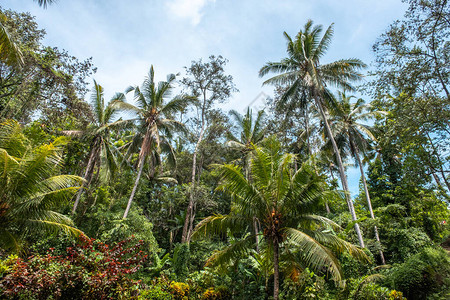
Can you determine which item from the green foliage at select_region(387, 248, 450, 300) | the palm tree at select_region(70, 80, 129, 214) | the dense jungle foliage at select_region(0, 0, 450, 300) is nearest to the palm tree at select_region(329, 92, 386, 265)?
the dense jungle foliage at select_region(0, 0, 450, 300)

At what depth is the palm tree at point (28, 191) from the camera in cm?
668

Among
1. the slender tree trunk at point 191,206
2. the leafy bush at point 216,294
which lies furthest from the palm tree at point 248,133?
the leafy bush at point 216,294

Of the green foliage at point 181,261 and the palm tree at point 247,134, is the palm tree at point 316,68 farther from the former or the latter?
the green foliage at point 181,261

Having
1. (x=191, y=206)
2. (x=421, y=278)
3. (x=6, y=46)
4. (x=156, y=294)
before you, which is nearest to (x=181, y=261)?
(x=191, y=206)

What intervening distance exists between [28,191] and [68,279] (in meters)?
2.85

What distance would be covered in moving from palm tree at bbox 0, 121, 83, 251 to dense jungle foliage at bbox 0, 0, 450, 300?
0.03 m

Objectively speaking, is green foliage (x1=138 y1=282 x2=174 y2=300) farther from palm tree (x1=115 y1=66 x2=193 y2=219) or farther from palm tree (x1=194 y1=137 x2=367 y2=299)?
palm tree (x1=115 y1=66 x2=193 y2=219)

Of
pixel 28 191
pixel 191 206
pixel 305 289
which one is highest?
pixel 191 206

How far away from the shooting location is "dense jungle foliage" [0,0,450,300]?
6.85 m

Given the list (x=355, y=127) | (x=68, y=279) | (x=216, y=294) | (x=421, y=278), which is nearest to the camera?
(x=68, y=279)

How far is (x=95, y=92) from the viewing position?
1371cm

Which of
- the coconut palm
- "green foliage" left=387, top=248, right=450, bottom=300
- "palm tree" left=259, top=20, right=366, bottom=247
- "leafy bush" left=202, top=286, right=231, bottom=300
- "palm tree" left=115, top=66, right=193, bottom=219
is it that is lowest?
"leafy bush" left=202, top=286, right=231, bottom=300

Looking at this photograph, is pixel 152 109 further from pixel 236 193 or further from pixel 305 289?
pixel 305 289

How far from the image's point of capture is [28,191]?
697cm
